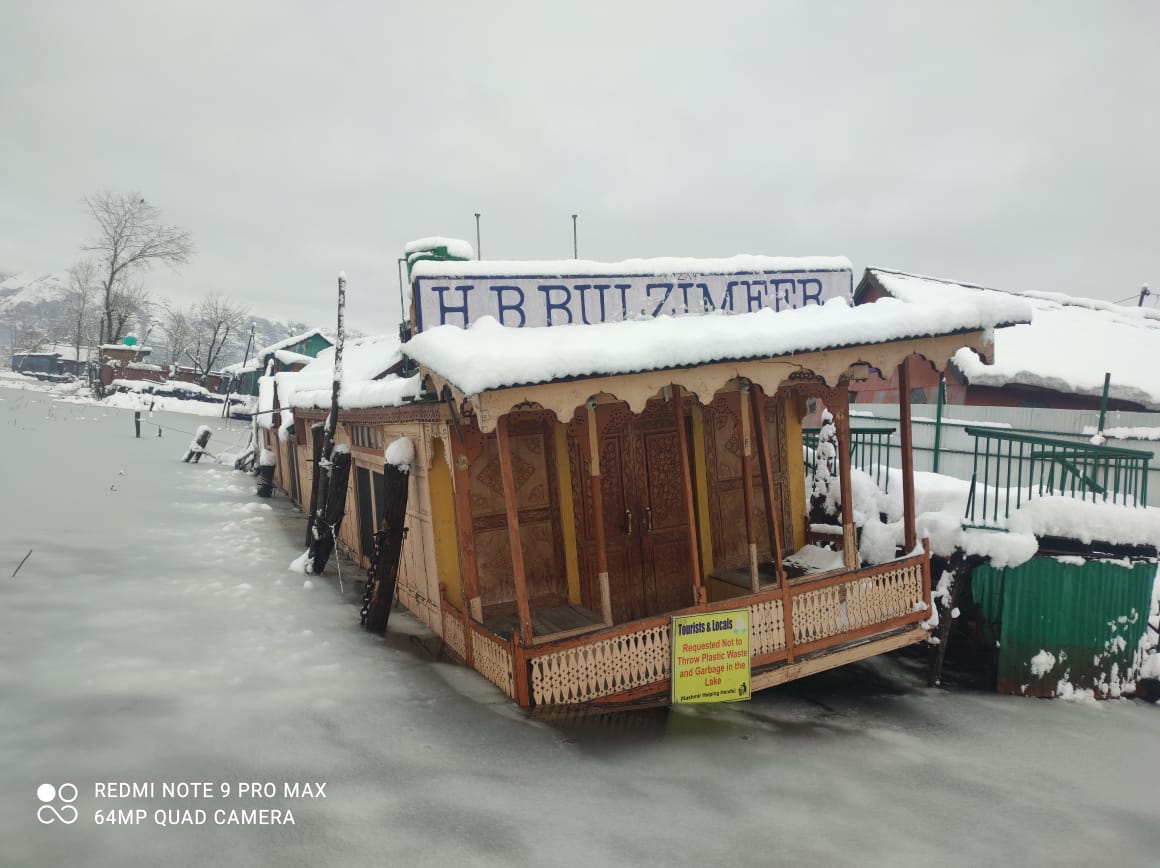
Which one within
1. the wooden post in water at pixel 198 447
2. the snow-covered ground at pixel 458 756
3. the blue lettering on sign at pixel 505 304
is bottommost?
the snow-covered ground at pixel 458 756

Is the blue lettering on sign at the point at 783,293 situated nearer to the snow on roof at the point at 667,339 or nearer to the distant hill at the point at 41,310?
the snow on roof at the point at 667,339

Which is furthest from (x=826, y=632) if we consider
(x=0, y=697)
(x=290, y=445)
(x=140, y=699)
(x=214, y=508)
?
(x=290, y=445)

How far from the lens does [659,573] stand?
9109 mm

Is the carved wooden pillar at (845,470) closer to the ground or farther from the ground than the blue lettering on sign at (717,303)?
closer to the ground

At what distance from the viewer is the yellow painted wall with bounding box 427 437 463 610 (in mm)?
8039

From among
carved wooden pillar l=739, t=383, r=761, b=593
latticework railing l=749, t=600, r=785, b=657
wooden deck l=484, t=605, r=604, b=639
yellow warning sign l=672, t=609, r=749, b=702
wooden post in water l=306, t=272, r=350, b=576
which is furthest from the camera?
wooden post in water l=306, t=272, r=350, b=576

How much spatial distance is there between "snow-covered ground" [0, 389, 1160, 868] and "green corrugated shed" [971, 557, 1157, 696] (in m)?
0.37

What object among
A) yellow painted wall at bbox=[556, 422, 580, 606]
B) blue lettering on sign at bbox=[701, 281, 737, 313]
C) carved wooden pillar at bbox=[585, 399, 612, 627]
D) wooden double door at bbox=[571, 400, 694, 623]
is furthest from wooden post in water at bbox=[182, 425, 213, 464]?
carved wooden pillar at bbox=[585, 399, 612, 627]

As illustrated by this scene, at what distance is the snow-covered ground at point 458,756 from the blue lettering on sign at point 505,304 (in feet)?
13.0

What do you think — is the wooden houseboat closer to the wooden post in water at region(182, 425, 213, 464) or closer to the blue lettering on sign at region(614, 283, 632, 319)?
the blue lettering on sign at region(614, 283, 632, 319)

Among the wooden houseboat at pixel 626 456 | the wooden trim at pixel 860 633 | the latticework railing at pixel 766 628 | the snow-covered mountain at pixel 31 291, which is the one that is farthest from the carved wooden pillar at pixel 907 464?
the snow-covered mountain at pixel 31 291

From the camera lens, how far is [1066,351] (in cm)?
1923

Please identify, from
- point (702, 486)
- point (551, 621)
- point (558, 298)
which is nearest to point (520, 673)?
point (551, 621)

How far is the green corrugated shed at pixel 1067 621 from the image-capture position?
859 cm
